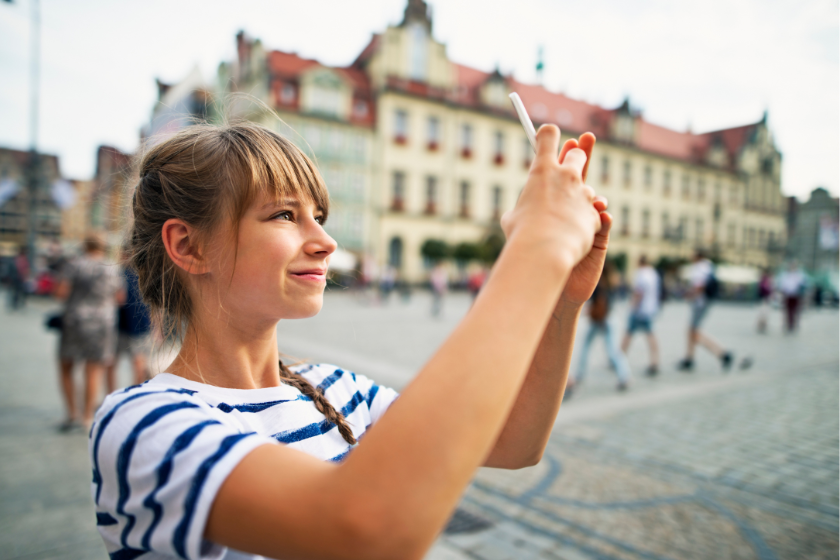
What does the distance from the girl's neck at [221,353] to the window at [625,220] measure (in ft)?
141

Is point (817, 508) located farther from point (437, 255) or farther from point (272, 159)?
point (437, 255)

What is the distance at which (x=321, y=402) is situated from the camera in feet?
3.53

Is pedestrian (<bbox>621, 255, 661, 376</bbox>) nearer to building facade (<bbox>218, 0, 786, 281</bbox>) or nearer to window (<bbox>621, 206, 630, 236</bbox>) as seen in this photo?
building facade (<bbox>218, 0, 786, 281</bbox>)

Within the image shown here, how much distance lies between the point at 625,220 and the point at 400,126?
63.6ft

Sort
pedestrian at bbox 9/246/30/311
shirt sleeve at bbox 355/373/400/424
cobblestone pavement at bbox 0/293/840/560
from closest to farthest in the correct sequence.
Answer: shirt sleeve at bbox 355/373/400/424
cobblestone pavement at bbox 0/293/840/560
pedestrian at bbox 9/246/30/311

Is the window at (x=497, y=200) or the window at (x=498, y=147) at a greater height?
the window at (x=498, y=147)

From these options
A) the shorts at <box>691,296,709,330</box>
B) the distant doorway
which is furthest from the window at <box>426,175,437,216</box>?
the shorts at <box>691,296,709,330</box>

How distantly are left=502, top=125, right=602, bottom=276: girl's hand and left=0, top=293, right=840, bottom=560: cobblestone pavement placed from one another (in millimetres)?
2595

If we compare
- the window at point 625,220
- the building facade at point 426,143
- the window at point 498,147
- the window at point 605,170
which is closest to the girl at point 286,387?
the building facade at point 426,143

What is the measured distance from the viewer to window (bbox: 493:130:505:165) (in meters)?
35.6

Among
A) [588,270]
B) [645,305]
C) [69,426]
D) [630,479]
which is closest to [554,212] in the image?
[588,270]

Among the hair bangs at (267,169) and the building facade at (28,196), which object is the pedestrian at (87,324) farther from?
the building facade at (28,196)

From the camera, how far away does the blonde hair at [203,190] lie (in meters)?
0.97

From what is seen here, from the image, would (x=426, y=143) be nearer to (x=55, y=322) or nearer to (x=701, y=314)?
(x=701, y=314)
